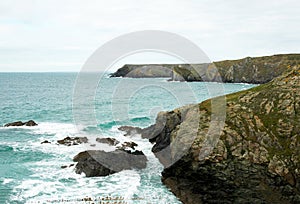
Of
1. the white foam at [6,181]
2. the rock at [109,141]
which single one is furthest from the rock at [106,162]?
the rock at [109,141]

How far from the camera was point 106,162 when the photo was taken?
96.5 ft

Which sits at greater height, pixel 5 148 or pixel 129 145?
pixel 129 145

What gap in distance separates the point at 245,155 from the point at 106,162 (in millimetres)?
13794

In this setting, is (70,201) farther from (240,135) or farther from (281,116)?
(281,116)

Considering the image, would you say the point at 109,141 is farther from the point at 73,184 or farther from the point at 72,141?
the point at 73,184

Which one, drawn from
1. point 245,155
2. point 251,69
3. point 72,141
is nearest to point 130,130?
point 72,141

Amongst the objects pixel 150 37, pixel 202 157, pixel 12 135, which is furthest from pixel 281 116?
pixel 12 135

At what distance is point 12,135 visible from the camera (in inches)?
1810

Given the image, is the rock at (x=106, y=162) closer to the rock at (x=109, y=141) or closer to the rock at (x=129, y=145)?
the rock at (x=129, y=145)

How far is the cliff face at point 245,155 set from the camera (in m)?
21.3

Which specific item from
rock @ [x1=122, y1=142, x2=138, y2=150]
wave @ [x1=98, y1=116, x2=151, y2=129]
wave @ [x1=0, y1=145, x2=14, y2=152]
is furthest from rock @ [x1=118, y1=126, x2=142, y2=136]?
wave @ [x1=0, y1=145, x2=14, y2=152]

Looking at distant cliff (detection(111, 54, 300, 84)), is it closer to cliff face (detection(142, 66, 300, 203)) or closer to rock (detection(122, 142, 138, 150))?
rock (detection(122, 142, 138, 150))

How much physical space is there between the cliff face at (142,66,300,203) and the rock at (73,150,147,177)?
5014mm

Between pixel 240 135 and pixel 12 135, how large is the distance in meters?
36.6
